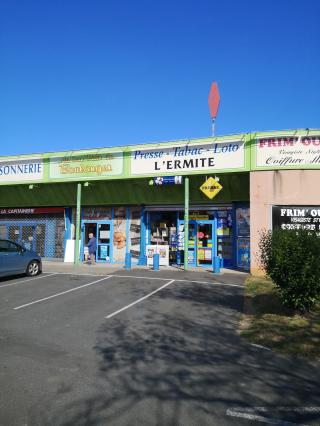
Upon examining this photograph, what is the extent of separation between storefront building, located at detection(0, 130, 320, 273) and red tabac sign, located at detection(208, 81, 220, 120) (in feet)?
10.4

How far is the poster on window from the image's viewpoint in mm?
18766

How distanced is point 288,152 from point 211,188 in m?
3.37

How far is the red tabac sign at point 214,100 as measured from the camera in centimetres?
1805

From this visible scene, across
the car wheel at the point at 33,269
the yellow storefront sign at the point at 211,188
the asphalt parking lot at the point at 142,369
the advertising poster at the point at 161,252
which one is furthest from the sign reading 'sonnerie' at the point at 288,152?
the car wheel at the point at 33,269

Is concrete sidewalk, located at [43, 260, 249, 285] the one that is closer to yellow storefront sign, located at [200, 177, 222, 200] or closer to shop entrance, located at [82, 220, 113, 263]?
shop entrance, located at [82, 220, 113, 263]

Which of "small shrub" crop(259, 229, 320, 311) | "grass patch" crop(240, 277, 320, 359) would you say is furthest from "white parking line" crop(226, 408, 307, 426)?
"small shrub" crop(259, 229, 320, 311)

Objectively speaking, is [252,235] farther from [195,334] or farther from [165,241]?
[195,334]

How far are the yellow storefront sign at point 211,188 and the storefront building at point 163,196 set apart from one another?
0.15 m

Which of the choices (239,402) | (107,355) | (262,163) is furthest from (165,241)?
(239,402)

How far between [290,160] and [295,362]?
33.8 ft

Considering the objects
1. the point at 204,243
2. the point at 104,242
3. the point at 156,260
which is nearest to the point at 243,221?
the point at 204,243

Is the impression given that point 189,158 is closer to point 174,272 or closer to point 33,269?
point 174,272

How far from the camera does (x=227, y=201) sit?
16812mm

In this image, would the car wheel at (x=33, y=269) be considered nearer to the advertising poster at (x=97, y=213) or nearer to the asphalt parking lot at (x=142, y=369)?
the asphalt parking lot at (x=142, y=369)
